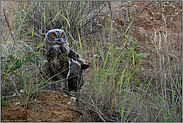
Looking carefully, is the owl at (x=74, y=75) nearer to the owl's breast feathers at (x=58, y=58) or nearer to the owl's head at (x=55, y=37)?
the owl's breast feathers at (x=58, y=58)

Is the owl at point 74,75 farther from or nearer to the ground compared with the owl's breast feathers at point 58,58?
nearer to the ground

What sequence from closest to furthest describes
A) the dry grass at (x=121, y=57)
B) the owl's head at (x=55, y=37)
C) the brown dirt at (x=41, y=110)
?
the brown dirt at (x=41, y=110) → the owl's head at (x=55, y=37) → the dry grass at (x=121, y=57)

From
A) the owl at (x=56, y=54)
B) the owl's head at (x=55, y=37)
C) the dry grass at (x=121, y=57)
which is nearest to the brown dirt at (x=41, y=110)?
the dry grass at (x=121, y=57)

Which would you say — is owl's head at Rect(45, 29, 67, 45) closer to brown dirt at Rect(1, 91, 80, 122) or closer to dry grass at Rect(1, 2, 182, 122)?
dry grass at Rect(1, 2, 182, 122)

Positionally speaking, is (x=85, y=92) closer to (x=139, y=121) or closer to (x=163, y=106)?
(x=139, y=121)

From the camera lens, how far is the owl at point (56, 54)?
174cm

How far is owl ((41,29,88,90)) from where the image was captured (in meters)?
1.74

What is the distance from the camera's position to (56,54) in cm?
178

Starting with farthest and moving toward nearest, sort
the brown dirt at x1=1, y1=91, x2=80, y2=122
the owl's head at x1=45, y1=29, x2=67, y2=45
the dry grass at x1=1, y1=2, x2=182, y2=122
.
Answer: the dry grass at x1=1, y1=2, x2=182, y2=122 < the owl's head at x1=45, y1=29, x2=67, y2=45 < the brown dirt at x1=1, y1=91, x2=80, y2=122

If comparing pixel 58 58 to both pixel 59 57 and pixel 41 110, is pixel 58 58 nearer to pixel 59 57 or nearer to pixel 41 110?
pixel 59 57

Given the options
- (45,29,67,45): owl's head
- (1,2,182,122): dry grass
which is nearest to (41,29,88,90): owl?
(45,29,67,45): owl's head

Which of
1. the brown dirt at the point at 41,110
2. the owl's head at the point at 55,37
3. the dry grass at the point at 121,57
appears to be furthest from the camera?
the dry grass at the point at 121,57

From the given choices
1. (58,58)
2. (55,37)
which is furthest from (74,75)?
(55,37)

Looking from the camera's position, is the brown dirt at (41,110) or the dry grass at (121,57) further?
the dry grass at (121,57)
